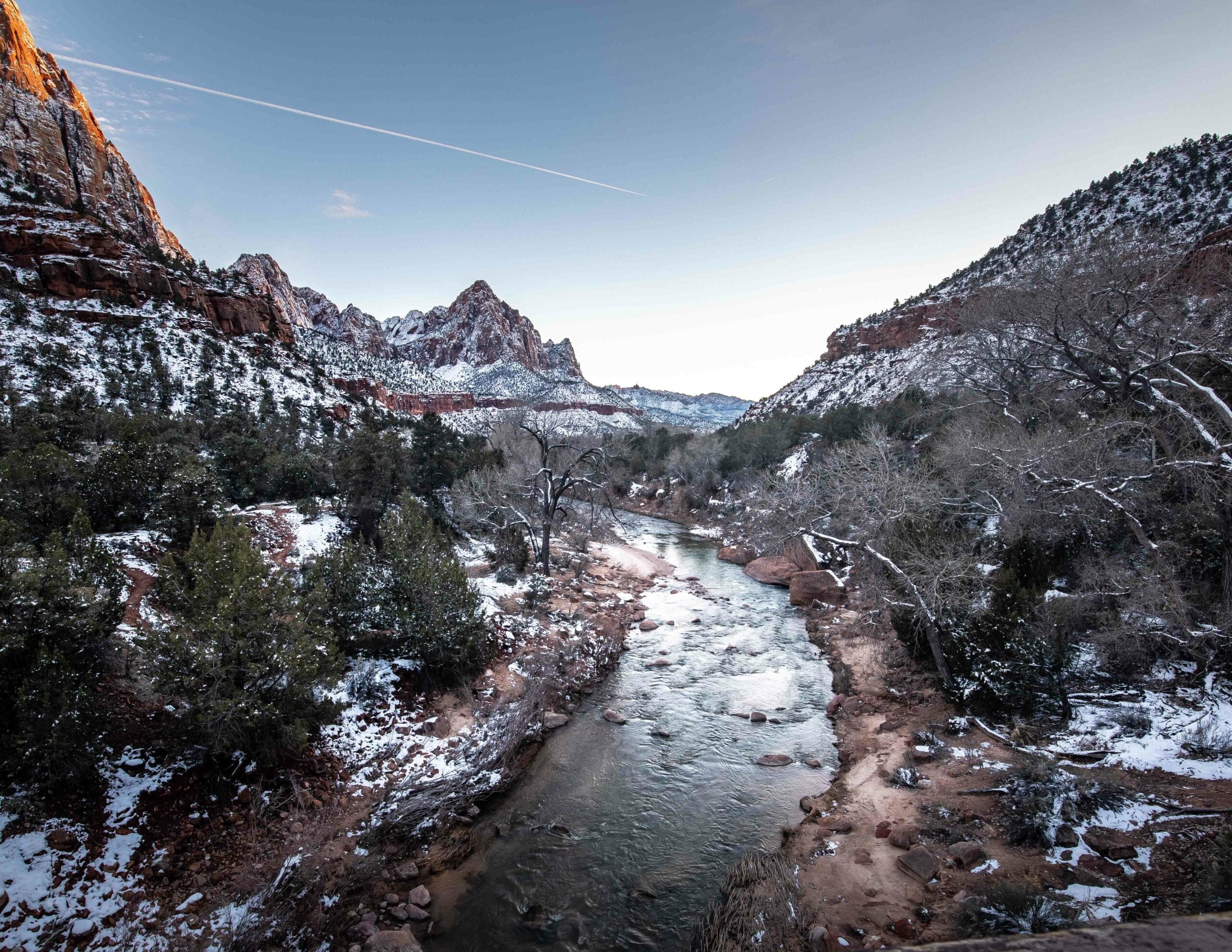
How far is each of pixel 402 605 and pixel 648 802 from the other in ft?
→ 21.6

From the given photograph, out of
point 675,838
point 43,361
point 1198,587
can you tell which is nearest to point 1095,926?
point 675,838

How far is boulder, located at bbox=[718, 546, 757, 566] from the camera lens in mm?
28250

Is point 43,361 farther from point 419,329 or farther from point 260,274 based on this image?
point 419,329

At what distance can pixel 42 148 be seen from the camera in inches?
2347

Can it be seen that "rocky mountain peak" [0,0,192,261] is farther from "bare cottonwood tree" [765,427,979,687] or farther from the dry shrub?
the dry shrub

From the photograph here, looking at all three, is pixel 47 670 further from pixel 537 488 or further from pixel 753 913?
pixel 537 488

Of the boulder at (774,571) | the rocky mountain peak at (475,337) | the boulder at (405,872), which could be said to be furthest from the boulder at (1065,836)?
the rocky mountain peak at (475,337)

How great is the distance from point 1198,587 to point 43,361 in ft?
166

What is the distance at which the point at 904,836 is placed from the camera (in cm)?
804

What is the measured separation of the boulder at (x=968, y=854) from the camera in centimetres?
724

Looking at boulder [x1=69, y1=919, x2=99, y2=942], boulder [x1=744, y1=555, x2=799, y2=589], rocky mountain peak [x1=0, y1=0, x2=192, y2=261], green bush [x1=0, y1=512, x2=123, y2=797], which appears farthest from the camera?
rocky mountain peak [x1=0, y1=0, x2=192, y2=261]

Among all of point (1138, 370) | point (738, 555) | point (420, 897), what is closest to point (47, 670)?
point (420, 897)

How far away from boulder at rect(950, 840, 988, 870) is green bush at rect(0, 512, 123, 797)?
11863 millimetres

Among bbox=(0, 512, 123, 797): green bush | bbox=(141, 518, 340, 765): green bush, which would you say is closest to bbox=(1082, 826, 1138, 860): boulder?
bbox=(141, 518, 340, 765): green bush
